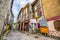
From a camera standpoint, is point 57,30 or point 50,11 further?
point 50,11

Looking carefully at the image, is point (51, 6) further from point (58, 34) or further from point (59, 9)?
point (58, 34)

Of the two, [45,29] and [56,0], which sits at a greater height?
[56,0]

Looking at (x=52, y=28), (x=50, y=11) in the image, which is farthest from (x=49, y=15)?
(x=52, y=28)

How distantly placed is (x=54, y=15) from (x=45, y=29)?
2528mm

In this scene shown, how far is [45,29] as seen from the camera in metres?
9.75

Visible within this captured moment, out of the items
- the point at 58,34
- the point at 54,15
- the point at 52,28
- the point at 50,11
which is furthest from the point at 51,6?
the point at 58,34

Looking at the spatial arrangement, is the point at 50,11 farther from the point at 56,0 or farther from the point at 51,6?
the point at 56,0

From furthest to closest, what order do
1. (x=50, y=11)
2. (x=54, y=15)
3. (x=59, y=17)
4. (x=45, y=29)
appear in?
1. (x=45, y=29)
2. (x=50, y=11)
3. (x=54, y=15)
4. (x=59, y=17)

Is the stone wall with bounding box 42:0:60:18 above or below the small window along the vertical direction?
above

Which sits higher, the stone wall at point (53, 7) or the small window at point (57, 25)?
the stone wall at point (53, 7)

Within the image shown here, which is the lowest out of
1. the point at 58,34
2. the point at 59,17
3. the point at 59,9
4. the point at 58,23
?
the point at 58,34

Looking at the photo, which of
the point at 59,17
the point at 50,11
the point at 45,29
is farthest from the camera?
the point at 45,29

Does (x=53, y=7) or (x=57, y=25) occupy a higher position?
(x=53, y=7)

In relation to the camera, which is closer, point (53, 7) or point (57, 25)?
point (57, 25)
